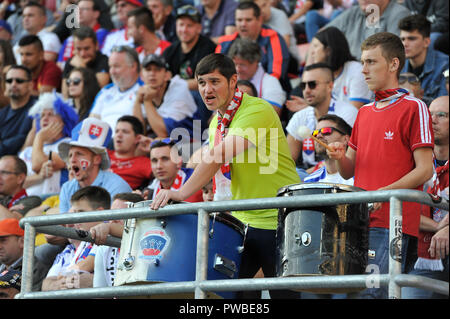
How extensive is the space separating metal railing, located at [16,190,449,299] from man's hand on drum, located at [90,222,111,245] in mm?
427

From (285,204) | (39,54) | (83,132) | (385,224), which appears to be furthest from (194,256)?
(39,54)

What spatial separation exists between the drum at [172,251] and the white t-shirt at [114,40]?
324 inches

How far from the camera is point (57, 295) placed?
5.91 m

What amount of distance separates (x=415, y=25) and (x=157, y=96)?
10.6 ft

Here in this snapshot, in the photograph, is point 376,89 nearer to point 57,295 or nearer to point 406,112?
point 406,112

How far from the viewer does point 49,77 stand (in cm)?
1402

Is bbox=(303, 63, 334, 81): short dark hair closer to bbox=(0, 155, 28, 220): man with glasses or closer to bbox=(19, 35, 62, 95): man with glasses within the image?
bbox=(0, 155, 28, 220): man with glasses

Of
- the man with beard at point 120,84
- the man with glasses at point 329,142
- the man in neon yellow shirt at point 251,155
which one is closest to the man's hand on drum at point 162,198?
the man in neon yellow shirt at point 251,155

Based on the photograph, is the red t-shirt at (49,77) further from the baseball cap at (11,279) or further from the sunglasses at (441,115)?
the sunglasses at (441,115)

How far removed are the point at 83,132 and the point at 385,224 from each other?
207 inches

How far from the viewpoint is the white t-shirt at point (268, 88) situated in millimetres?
10617

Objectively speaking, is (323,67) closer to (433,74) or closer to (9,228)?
(433,74)

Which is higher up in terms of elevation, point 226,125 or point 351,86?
point 351,86

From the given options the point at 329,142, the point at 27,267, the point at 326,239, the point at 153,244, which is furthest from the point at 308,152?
the point at 326,239
